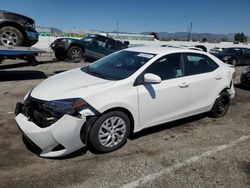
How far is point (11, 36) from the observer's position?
28.4 ft

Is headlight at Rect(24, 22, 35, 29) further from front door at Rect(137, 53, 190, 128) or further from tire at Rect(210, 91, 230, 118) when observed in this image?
tire at Rect(210, 91, 230, 118)

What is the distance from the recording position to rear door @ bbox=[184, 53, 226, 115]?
4.90 m

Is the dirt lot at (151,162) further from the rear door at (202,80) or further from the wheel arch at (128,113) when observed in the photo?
the rear door at (202,80)

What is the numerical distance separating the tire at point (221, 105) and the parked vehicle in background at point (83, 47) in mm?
8582

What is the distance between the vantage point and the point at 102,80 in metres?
4.11

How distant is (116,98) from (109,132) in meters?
0.51

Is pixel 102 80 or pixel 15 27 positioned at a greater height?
pixel 15 27

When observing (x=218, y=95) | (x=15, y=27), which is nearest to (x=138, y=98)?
(x=218, y=95)

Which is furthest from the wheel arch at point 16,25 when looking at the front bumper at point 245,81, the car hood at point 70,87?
the front bumper at point 245,81

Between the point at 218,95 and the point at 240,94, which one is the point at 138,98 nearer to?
the point at 218,95

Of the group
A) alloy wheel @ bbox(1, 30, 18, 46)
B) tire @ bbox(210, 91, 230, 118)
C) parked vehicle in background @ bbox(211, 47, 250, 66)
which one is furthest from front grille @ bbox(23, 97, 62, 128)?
parked vehicle in background @ bbox(211, 47, 250, 66)

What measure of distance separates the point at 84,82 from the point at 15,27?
228 inches

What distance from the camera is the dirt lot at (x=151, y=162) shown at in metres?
3.26

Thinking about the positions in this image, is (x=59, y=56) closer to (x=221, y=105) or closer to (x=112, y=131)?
(x=221, y=105)
